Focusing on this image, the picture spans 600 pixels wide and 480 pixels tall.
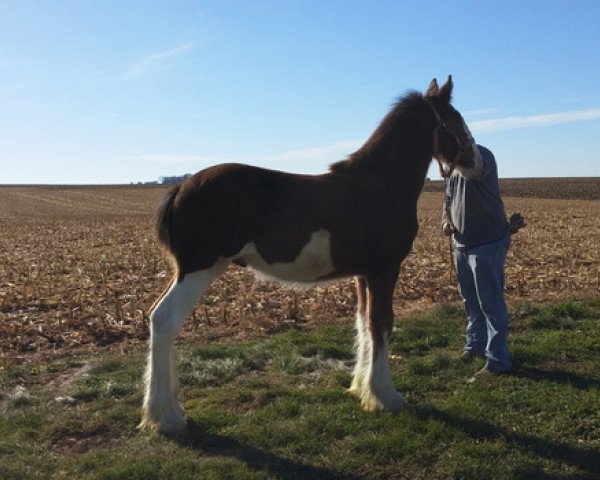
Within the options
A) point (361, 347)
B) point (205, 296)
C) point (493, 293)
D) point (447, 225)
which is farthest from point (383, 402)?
point (205, 296)

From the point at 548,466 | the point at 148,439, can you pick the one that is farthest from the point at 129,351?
the point at 548,466

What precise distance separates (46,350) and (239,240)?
168 inches

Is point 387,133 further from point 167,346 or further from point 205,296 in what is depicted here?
point 205,296

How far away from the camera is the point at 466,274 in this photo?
6.84 m

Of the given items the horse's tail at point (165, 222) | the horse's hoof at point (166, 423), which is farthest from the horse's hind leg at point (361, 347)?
the horse's tail at point (165, 222)

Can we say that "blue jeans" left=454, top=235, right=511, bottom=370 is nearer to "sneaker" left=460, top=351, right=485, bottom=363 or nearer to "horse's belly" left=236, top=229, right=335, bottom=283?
"sneaker" left=460, top=351, right=485, bottom=363

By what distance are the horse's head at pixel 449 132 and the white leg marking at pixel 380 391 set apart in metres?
2.21

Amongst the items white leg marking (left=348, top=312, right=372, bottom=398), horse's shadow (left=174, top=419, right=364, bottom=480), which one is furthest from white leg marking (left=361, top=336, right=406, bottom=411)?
horse's shadow (left=174, top=419, right=364, bottom=480)

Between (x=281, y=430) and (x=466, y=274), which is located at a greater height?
(x=466, y=274)

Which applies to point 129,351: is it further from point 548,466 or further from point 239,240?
point 548,466

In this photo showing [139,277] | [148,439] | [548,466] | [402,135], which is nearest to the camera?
[548,466]

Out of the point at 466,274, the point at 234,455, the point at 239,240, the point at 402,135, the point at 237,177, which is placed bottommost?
the point at 234,455

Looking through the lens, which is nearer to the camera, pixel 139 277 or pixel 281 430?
pixel 281 430

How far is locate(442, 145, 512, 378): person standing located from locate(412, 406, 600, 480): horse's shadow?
1.17 m
